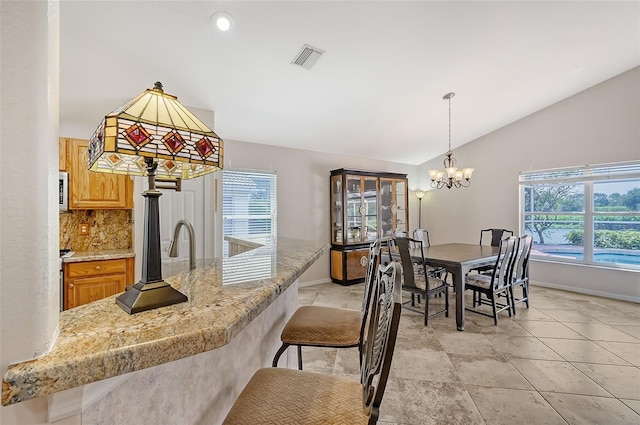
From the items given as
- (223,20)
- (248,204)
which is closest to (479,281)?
(248,204)

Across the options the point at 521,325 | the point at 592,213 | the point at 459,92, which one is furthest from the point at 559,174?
the point at 521,325

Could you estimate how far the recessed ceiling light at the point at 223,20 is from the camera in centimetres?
221

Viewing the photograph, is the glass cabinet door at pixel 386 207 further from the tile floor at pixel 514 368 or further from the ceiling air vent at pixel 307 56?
the ceiling air vent at pixel 307 56

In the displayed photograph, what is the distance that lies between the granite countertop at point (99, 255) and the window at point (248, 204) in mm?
1227

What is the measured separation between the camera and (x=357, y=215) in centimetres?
531

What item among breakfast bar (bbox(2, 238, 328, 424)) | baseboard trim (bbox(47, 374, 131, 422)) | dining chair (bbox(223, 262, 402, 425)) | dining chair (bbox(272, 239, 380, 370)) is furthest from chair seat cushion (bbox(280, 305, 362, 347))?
baseboard trim (bbox(47, 374, 131, 422))

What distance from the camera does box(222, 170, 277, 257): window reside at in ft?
14.1

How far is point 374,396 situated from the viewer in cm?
83

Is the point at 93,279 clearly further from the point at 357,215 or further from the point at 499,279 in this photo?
the point at 499,279

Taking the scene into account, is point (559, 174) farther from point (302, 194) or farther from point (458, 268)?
point (302, 194)

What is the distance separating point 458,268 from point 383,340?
8.80 ft

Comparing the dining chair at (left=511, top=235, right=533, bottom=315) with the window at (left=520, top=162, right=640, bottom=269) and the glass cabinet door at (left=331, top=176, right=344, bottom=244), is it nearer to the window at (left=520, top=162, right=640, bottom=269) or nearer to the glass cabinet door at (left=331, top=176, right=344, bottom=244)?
the window at (left=520, top=162, right=640, bottom=269)

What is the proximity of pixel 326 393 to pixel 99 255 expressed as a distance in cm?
310

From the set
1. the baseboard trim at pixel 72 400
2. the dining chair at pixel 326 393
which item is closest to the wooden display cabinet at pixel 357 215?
the dining chair at pixel 326 393
